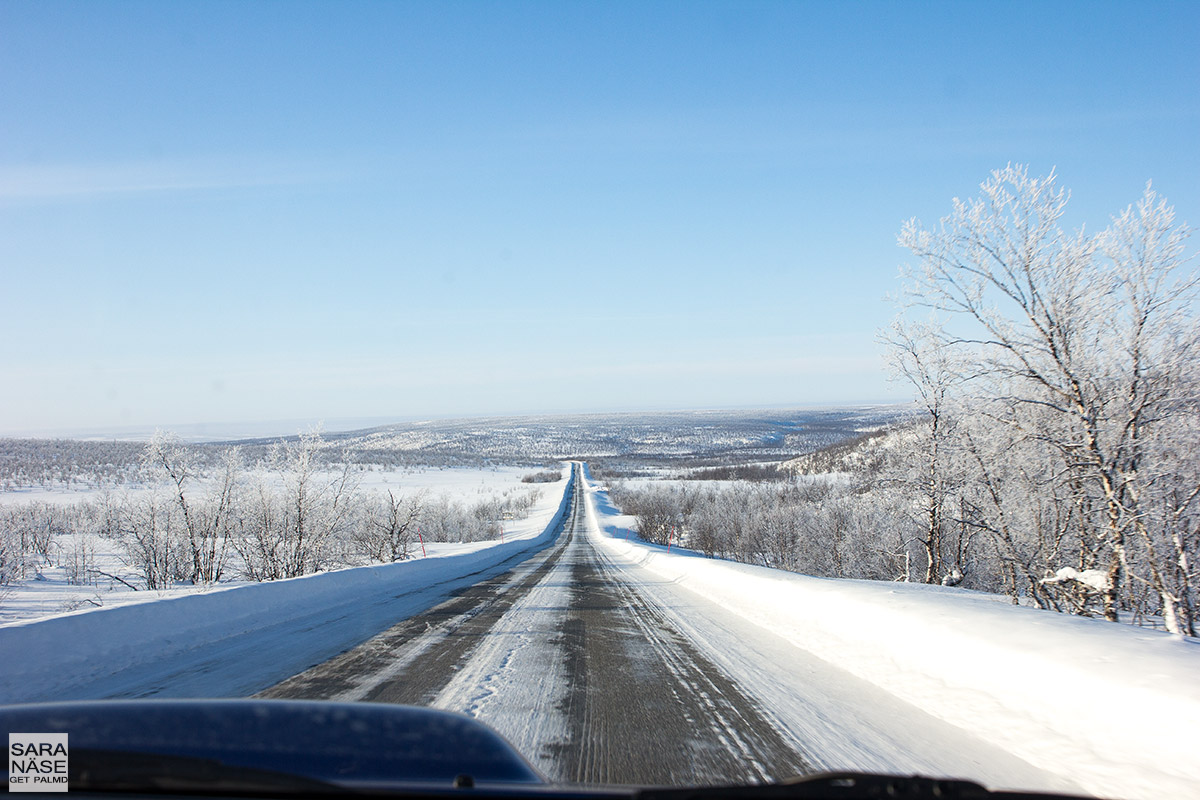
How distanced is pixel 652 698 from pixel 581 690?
2.10ft

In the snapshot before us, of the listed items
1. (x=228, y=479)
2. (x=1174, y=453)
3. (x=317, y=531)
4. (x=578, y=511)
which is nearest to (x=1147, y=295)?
(x=1174, y=453)

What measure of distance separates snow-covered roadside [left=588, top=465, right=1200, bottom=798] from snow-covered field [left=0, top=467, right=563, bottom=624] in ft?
28.3

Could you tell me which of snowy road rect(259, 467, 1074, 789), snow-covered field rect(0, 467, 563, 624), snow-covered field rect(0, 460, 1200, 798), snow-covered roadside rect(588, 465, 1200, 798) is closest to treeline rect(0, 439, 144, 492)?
snow-covered field rect(0, 467, 563, 624)

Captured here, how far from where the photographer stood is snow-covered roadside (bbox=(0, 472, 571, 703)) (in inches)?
205

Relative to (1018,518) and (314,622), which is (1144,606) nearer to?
(1018,518)

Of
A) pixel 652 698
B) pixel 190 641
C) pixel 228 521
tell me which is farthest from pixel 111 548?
pixel 652 698

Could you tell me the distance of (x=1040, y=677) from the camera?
4418mm

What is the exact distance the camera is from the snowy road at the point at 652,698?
12.2 feet

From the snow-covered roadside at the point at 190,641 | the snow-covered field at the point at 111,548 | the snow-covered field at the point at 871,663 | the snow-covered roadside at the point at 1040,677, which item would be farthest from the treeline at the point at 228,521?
the snow-covered roadside at the point at 1040,677

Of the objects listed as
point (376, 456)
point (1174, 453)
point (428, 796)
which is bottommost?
point (376, 456)

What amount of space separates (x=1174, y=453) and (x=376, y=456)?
507ft

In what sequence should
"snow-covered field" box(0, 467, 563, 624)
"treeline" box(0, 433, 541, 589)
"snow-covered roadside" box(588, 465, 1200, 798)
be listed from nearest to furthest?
"snow-covered roadside" box(588, 465, 1200, 798)
"snow-covered field" box(0, 467, 563, 624)
"treeline" box(0, 433, 541, 589)

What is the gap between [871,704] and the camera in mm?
5027

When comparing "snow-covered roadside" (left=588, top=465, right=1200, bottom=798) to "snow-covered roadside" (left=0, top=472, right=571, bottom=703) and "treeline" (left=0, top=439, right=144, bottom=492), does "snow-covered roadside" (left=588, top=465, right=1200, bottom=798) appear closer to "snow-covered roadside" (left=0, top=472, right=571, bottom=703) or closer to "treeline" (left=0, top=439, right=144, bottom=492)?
"snow-covered roadside" (left=0, top=472, right=571, bottom=703)
